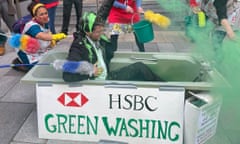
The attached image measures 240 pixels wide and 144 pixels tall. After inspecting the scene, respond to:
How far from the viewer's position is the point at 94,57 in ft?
8.37

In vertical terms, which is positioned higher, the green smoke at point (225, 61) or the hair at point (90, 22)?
the hair at point (90, 22)

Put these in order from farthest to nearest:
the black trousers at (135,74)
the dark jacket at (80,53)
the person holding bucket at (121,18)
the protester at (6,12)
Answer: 1. the protester at (6,12)
2. the person holding bucket at (121,18)
3. the black trousers at (135,74)
4. the dark jacket at (80,53)

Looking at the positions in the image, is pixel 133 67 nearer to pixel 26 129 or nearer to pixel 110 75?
pixel 110 75

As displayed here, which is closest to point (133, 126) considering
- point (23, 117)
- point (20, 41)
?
point (23, 117)

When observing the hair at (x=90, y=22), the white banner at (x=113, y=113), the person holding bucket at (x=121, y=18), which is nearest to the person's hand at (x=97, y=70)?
the white banner at (x=113, y=113)

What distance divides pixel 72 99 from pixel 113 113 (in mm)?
336

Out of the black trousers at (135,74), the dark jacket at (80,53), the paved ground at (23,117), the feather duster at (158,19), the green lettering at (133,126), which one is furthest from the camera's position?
the feather duster at (158,19)

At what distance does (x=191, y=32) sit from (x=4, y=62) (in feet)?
8.87

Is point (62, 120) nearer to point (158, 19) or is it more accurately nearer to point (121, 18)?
point (158, 19)

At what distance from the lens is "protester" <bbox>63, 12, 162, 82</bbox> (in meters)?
2.37

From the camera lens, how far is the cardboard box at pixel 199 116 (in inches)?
85.0

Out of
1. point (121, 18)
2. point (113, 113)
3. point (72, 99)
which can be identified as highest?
point (121, 18)

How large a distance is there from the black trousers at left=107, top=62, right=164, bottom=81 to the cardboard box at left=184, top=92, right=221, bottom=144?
1.75 ft

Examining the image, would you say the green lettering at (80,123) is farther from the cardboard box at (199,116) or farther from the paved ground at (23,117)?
the cardboard box at (199,116)
